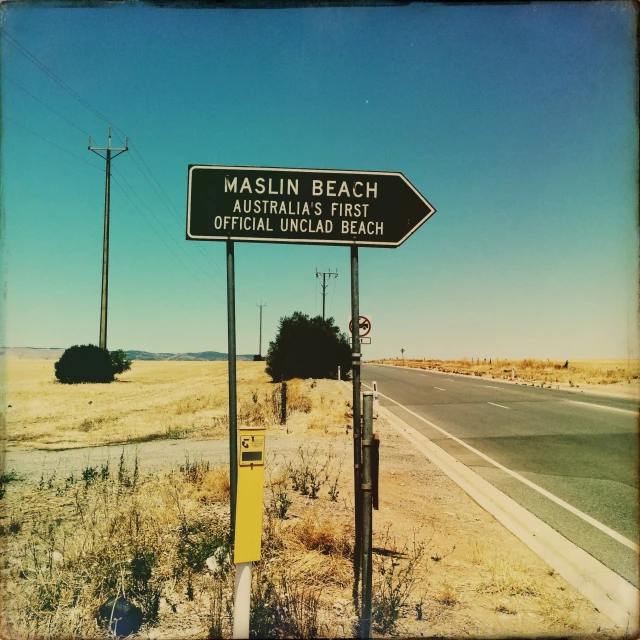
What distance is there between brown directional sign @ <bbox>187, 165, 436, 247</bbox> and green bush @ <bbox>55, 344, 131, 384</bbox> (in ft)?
101

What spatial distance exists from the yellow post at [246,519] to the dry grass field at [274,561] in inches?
13.8

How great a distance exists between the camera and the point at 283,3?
2.89m

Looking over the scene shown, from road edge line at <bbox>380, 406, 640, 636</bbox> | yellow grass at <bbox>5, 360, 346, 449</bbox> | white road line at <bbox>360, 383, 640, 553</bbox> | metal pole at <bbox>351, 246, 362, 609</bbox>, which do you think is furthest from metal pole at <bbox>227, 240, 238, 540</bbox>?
yellow grass at <bbox>5, 360, 346, 449</bbox>

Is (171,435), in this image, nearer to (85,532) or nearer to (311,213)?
(85,532)

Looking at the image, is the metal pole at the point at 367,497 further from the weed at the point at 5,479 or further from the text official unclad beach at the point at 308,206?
the weed at the point at 5,479

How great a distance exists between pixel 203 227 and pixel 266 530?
9.06 ft

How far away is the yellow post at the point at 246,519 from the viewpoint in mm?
2547

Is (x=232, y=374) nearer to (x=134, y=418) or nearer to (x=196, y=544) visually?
(x=196, y=544)

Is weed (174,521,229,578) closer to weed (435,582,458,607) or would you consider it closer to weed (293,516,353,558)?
weed (293,516,353,558)

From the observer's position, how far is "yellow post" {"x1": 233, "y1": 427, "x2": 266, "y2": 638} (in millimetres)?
2547

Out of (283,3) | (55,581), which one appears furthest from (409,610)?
(283,3)

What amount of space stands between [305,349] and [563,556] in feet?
92.7

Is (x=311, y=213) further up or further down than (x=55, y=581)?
further up

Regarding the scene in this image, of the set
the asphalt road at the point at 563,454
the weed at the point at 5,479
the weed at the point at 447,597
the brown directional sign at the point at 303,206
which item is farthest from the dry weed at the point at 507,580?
the weed at the point at 5,479
